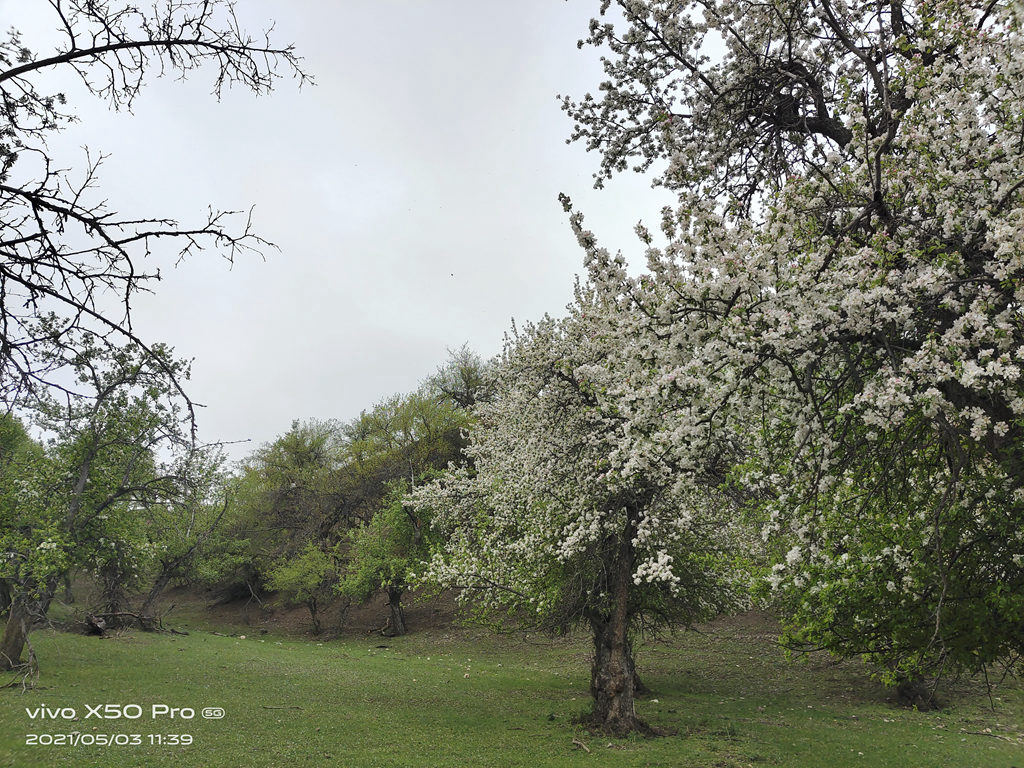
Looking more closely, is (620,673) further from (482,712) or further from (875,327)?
(875,327)

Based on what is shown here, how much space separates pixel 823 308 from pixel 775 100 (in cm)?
440

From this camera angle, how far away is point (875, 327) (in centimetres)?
529

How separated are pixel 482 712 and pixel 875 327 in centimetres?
1428

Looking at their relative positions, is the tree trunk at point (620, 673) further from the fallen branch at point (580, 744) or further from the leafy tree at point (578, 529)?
the fallen branch at point (580, 744)

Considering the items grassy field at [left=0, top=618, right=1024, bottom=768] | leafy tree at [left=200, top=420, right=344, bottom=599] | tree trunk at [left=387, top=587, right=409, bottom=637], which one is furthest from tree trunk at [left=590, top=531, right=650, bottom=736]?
leafy tree at [left=200, top=420, right=344, bottom=599]

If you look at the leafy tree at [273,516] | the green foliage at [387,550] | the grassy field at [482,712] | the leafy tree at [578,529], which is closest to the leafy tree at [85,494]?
the grassy field at [482,712]

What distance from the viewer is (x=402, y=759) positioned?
11.0 metres

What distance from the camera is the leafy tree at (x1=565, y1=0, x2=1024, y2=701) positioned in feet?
16.8

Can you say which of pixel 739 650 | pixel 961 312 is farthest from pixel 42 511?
pixel 739 650

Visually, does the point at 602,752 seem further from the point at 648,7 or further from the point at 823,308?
the point at 648,7

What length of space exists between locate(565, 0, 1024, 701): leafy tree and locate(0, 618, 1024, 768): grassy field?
20.7ft

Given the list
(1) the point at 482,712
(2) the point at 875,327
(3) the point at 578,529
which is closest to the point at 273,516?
(1) the point at 482,712

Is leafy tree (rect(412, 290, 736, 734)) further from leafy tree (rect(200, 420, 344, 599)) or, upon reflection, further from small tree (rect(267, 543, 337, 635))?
leafy tree (rect(200, 420, 344, 599))

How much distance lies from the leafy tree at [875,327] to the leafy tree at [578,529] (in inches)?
156
